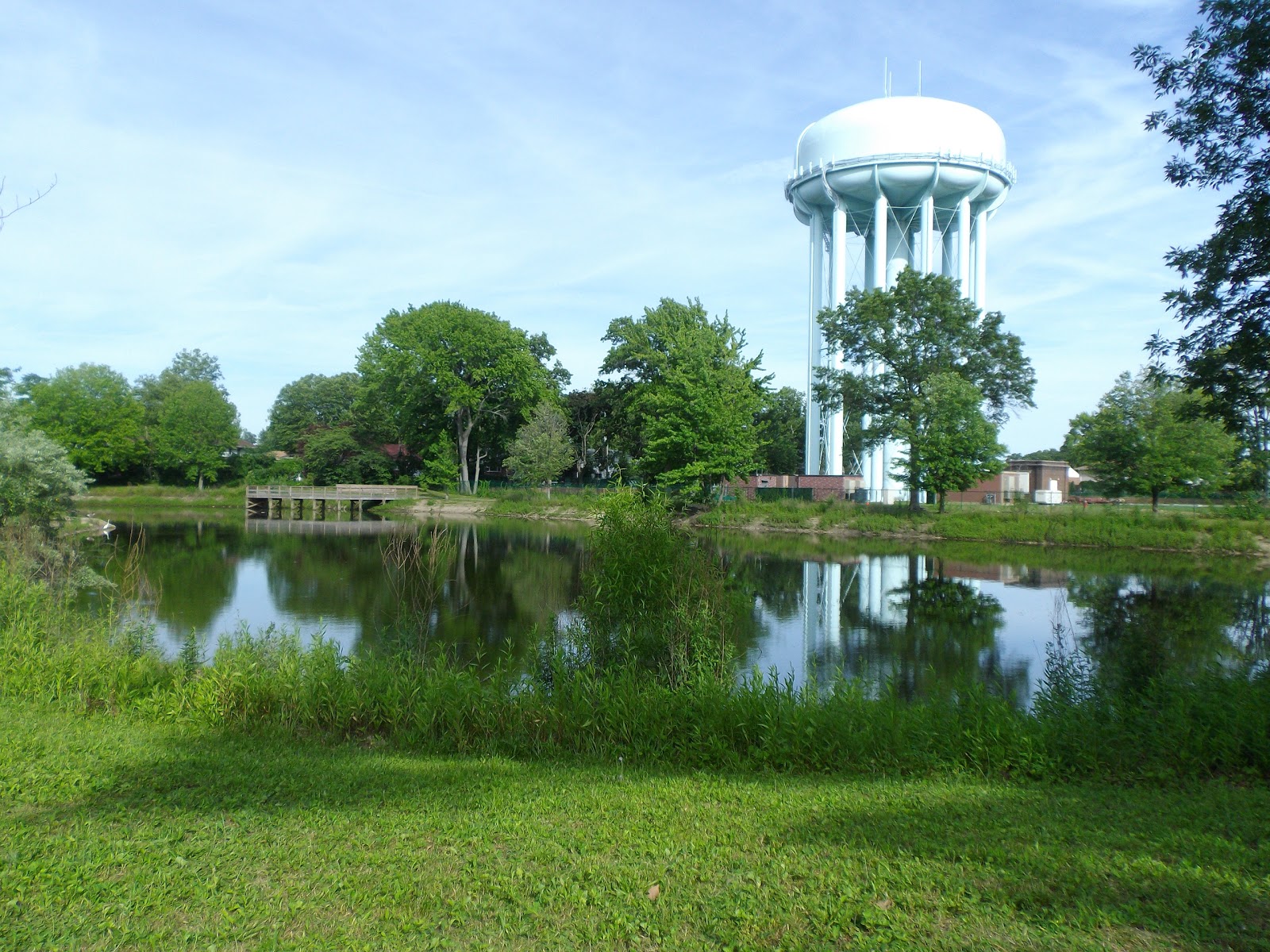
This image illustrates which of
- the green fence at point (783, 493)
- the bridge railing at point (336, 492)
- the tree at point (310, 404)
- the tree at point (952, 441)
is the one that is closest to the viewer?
the tree at point (952, 441)

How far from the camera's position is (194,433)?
248 ft

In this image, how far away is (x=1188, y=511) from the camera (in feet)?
137

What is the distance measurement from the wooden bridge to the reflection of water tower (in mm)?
33757

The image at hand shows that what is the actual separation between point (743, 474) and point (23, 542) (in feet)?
137

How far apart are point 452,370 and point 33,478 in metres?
50.5

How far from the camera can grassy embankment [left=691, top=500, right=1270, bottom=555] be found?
3650cm

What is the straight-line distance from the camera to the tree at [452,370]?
6956 centimetres

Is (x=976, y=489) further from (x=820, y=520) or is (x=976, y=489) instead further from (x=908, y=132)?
(x=908, y=132)

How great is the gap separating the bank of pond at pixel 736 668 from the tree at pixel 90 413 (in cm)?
4295

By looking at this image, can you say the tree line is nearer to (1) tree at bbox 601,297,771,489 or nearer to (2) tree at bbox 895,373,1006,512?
(1) tree at bbox 601,297,771,489

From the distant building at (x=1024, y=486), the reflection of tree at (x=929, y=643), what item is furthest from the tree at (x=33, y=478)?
the distant building at (x=1024, y=486)

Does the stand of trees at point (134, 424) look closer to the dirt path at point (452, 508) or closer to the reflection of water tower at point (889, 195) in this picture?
the dirt path at point (452, 508)

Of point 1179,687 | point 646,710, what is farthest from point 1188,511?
point 646,710

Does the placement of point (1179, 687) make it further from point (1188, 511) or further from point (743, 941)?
point (1188, 511)
